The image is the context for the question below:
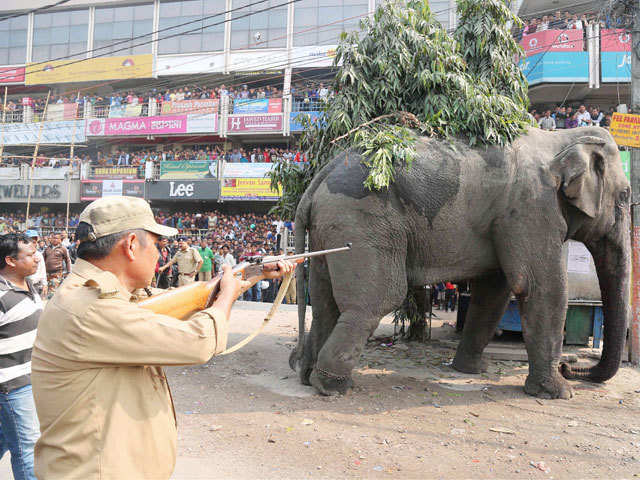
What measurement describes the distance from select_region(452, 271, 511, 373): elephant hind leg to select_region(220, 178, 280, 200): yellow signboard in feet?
63.4

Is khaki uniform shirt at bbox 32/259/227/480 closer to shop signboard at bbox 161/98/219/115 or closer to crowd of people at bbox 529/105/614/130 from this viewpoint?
crowd of people at bbox 529/105/614/130

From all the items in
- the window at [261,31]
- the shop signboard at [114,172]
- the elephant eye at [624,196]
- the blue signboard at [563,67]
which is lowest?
the elephant eye at [624,196]

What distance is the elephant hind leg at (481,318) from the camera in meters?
6.80

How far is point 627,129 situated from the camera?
7402mm

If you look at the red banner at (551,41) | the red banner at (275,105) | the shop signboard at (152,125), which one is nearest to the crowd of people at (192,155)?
the shop signboard at (152,125)

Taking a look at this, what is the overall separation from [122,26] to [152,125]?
8247 mm

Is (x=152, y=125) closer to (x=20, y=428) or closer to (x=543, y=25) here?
(x=543, y=25)

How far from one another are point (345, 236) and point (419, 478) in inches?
95.6

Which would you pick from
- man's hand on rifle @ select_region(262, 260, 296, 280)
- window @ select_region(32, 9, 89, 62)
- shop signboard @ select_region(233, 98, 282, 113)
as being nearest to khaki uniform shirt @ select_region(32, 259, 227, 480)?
man's hand on rifle @ select_region(262, 260, 296, 280)

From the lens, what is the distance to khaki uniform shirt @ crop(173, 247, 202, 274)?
1335cm

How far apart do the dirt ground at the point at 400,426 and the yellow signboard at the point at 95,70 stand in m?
29.8

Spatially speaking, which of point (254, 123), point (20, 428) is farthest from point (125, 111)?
point (20, 428)

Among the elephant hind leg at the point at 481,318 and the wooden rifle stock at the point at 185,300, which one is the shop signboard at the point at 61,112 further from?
the wooden rifle stock at the point at 185,300

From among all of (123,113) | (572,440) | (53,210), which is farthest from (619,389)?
(53,210)
